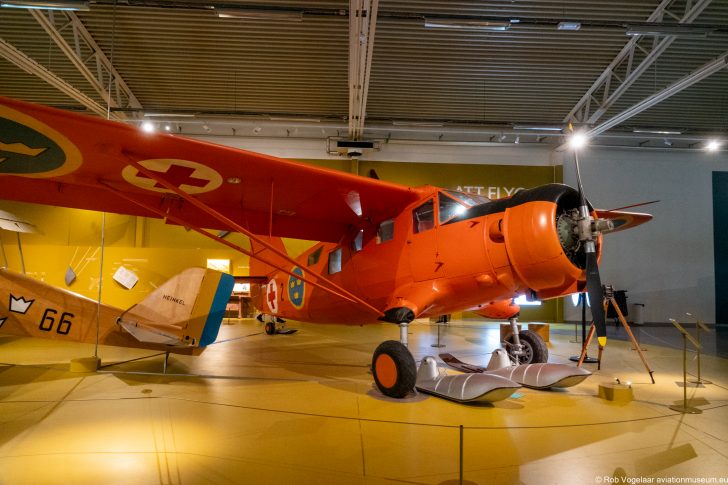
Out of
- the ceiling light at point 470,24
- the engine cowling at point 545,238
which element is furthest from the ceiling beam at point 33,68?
the engine cowling at point 545,238

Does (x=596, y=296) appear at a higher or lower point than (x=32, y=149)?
lower

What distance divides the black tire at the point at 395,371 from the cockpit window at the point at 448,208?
157cm

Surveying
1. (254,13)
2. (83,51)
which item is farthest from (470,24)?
(83,51)

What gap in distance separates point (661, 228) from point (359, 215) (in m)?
13.6

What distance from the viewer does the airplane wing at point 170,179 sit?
388 cm

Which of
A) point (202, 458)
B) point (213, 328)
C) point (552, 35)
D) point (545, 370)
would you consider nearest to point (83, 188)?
point (213, 328)

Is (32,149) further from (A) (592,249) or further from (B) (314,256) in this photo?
(A) (592,249)

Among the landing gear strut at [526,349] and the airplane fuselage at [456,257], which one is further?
the landing gear strut at [526,349]

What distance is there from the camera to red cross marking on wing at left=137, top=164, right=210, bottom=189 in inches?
188

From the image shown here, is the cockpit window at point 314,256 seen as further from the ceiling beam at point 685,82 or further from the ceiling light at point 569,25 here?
the ceiling beam at point 685,82

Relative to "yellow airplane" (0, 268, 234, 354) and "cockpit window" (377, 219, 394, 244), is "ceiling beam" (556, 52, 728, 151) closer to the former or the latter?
"cockpit window" (377, 219, 394, 244)

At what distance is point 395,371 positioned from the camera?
4.41 m

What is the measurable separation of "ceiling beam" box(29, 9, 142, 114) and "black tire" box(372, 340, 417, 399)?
23.1 feet

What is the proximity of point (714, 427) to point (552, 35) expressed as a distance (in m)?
8.59
